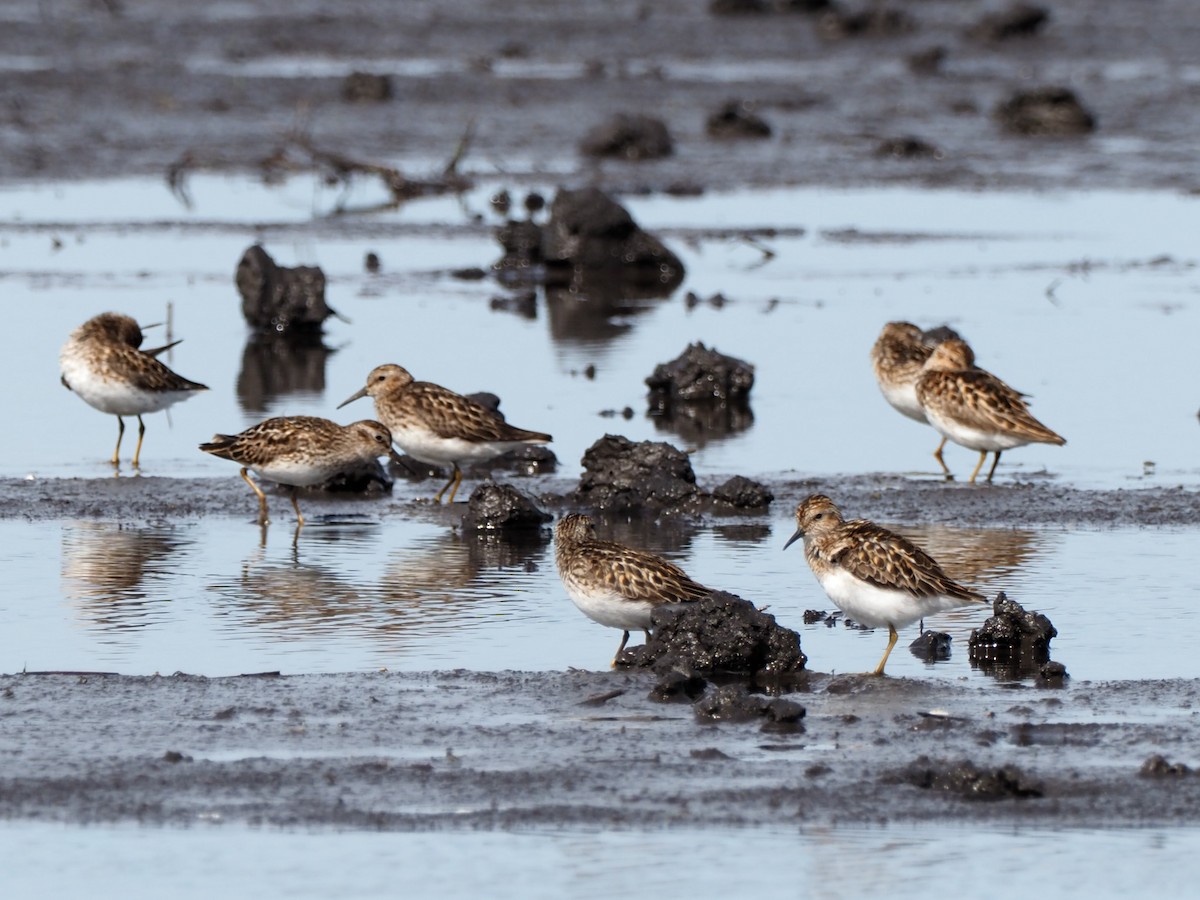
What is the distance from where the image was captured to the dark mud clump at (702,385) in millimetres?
18891

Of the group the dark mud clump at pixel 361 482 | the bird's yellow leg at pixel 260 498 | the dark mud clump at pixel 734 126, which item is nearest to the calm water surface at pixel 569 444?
the bird's yellow leg at pixel 260 498

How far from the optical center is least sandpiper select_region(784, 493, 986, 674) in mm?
11234

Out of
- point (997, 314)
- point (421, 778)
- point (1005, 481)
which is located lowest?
point (421, 778)

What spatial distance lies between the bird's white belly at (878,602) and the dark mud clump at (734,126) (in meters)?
24.0

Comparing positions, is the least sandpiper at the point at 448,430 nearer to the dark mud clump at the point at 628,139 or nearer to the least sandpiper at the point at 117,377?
the least sandpiper at the point at 117,377

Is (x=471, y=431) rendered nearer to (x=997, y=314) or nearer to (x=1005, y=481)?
(x=1005, y=481)

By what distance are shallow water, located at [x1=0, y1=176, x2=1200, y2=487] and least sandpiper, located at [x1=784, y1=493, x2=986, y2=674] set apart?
4.78m

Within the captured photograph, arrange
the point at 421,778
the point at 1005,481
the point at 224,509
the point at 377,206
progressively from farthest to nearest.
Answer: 1. the point at 377,206
2. the point at 1005,481
3. the point at 224,509
4. the point at 421,778

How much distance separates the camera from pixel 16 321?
21844 mm

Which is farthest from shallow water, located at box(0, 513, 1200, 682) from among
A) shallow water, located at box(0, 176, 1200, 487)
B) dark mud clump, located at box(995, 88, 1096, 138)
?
dark mud clump, located at box(995, 88, 1096, 138)

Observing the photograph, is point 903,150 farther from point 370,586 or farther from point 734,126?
point 370,586

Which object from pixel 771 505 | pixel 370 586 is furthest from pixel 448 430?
pixel 370 586

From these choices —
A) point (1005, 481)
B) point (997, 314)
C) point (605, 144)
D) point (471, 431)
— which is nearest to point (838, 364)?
point (997, 314)

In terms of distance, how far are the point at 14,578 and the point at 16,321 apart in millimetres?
9131
